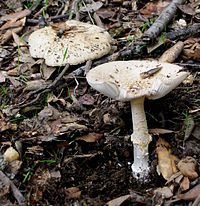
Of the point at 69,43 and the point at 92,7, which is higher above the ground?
the point at 69,43

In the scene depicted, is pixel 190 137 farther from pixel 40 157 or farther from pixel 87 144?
pixel 40 157

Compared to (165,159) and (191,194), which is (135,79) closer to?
(165,159)

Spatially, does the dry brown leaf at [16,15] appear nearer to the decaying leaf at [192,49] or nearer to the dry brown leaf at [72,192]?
the decaying leaf at [192,49]

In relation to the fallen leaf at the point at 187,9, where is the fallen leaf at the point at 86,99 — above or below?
below

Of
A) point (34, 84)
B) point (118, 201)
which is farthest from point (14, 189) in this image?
point (34, 84)

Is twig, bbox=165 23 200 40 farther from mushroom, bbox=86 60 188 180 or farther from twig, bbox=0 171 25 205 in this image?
twig, bbox=0 171 25 205

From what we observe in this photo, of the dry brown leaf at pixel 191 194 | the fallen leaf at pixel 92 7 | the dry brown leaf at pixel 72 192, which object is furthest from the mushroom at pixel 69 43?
the dry brown leaf at pixel 191 194

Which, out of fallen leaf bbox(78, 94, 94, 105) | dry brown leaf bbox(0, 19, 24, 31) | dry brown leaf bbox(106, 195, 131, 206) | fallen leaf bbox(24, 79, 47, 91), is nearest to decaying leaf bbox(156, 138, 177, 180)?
dry brown leaf bbox(106, 195, 131, 206)

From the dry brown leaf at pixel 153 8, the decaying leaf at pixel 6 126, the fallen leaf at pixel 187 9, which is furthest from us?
the dry brown leaf at pixel 153 8

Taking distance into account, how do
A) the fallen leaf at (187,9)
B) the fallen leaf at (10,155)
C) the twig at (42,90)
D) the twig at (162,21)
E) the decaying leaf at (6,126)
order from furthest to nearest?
the fallen leaf at (187,9) → the twig at (162,21) → the twig at (42,90) → the decaying leaf at (6,126) → the fallen leaf at (10,155)
